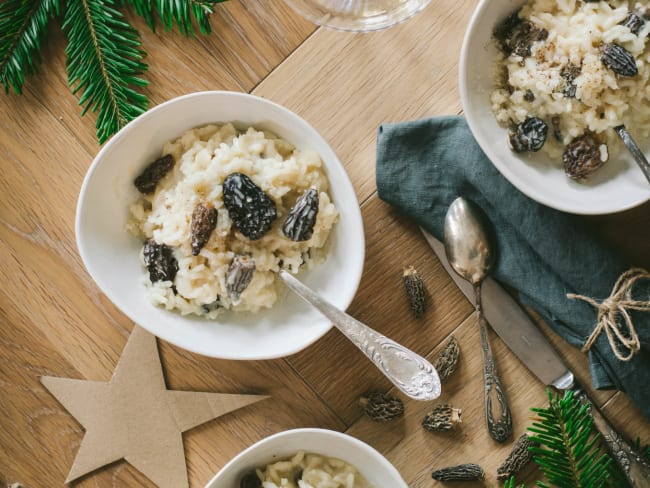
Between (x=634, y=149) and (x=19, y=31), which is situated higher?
(x=19, y=31)

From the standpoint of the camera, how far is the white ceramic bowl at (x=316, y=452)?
4.50ft

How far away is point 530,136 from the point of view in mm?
1295

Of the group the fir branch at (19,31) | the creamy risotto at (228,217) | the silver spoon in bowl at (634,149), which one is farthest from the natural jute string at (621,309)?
the fir branch at (19,31)

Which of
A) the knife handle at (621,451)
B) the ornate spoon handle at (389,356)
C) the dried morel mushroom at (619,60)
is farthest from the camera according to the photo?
the knife handle at (621,451)

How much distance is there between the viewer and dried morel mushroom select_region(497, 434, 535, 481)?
58.4 inches

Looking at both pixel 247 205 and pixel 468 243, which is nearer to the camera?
pixel 247 205

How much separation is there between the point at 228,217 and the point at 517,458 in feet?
2.58

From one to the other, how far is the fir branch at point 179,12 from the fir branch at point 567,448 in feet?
3.34

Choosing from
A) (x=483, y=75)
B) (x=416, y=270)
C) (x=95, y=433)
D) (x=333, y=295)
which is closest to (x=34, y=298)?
(x=95, y=433)

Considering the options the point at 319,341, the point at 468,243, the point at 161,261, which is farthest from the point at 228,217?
the point at 468,243

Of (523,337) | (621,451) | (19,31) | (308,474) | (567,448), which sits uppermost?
(19,31)

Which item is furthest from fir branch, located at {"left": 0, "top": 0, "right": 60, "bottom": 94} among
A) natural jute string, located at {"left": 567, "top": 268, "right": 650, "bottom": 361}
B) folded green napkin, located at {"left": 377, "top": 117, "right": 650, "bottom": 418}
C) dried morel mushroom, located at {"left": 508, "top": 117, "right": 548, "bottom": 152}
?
natural jute string, located at {"left": 567, "top": 268, "right": 650, "bottom": 361}

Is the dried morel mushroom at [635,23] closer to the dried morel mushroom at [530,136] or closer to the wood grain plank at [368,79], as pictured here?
the dried morel mushroom at [530,136]

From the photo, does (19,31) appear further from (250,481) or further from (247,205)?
(250,481)
